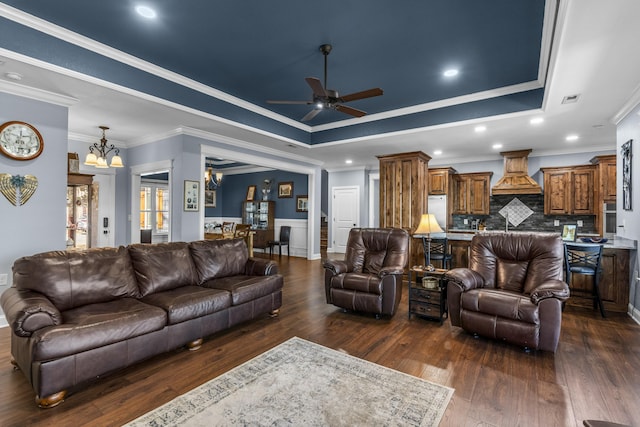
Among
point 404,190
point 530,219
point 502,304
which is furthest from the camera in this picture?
point 530,219

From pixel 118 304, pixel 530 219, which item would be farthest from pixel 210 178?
pixel 530 219

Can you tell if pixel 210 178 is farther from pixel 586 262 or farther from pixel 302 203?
pixel 586 262

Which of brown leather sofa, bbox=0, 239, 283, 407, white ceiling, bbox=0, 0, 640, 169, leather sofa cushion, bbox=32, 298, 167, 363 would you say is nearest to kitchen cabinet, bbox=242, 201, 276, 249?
white ceiling, bbox=0, 0, 640, 169

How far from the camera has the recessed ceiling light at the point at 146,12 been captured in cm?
278

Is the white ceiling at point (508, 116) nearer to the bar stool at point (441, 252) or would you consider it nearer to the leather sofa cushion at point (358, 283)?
the bar stool at point (441, 252)

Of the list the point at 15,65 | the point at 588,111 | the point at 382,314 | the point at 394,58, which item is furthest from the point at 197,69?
the point at 588,111

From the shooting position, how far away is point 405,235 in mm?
4254

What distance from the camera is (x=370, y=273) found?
4133 mm

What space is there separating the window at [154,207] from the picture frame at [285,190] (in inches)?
129

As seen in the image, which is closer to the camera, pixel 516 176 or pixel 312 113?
pixel 312 113

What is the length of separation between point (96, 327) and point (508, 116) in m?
5.30

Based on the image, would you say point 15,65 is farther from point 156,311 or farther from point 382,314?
point 382,314

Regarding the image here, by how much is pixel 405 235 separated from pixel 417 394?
2312mm

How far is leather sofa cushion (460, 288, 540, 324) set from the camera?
2.83 metres
